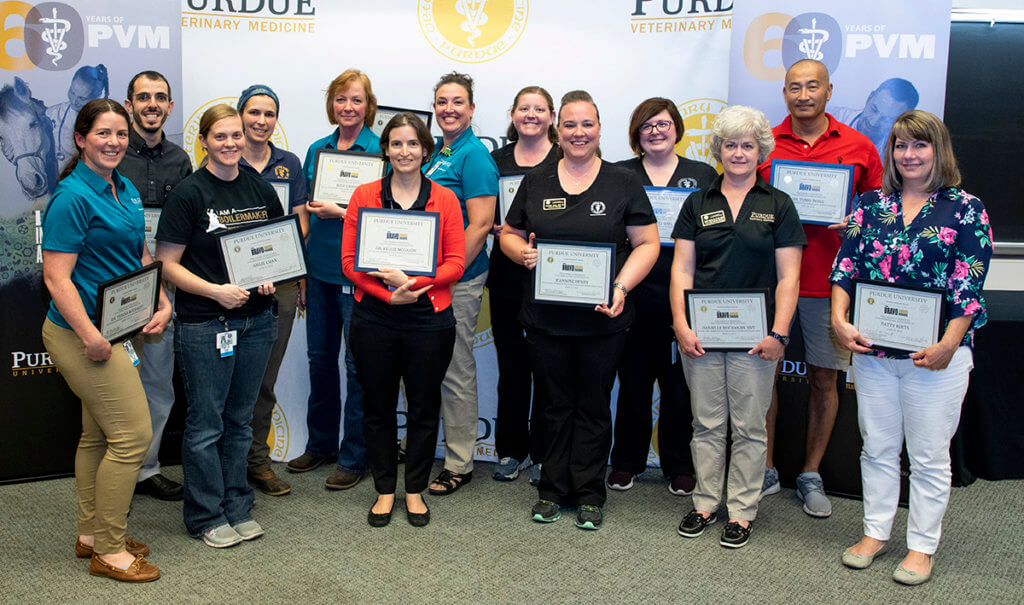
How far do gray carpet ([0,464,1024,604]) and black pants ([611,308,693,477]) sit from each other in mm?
220

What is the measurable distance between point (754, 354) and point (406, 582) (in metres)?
1.60

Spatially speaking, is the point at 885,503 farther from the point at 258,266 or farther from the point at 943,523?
the point at 258,266

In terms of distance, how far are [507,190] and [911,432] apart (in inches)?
77.7

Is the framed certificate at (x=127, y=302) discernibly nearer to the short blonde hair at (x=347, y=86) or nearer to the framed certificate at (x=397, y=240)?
the framed certificate at (x=397, y=240)

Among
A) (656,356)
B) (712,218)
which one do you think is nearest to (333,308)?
→ (656,356)

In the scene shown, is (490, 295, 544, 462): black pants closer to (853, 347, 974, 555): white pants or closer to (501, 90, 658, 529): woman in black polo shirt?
(501, 90, 658, 529): woman in black polo shirt

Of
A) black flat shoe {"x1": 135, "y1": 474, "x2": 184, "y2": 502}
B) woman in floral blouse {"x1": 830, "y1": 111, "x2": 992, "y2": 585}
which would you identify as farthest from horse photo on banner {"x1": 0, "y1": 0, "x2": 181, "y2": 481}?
woman in floral blouse {"x1": 830, "y1": 111, "x2": 992, "y2": 585}

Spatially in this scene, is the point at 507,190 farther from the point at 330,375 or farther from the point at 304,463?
the point at 304,463

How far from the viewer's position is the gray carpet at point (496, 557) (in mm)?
2895

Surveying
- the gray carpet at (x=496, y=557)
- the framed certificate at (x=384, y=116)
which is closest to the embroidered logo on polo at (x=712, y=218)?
the gray carpet at (x=496, y=557)

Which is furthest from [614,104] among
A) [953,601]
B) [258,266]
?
[953,601]

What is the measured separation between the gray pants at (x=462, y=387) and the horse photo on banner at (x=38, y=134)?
198 centimetres

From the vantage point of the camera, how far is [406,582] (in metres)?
2.95

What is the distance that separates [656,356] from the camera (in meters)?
3.81
